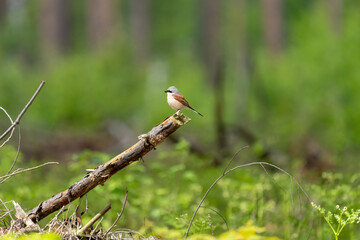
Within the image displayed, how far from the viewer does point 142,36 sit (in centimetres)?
3419

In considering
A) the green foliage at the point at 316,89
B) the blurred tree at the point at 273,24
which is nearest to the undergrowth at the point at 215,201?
the green foliage at the point at 316,89

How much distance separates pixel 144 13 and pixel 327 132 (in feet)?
81.0

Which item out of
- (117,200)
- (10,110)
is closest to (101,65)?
(10,110)

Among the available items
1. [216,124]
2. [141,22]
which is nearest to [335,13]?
[141,22]

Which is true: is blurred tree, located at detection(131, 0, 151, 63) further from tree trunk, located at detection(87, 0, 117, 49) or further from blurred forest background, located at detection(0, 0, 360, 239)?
blurred forest background, located at detection(0, 0, 360, 239)

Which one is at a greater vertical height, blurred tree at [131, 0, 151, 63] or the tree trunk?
blurred tree at [131, 0, 151, 63]

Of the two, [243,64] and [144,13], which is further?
[144,13]

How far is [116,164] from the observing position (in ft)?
12.1

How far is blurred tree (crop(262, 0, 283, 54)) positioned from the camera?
98.6ft

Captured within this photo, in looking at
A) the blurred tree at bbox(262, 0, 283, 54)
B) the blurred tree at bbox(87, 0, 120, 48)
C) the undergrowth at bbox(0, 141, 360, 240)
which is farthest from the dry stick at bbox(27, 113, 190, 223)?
the blurred tree at bbox(262, 0, 283, 54)

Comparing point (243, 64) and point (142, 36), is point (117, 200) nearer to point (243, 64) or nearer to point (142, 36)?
point (243, 64)

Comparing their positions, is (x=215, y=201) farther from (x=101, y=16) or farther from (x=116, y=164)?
(x=101, y=16)

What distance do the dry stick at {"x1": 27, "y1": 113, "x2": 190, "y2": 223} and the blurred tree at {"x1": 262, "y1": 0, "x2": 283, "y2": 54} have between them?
26.8 m

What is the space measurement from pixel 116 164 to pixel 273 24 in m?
27.6
